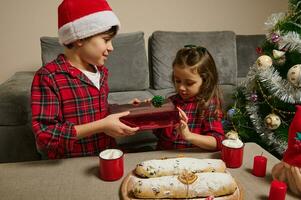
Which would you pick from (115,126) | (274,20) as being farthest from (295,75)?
(115,126)

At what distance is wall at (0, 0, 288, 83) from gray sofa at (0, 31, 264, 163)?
24cm

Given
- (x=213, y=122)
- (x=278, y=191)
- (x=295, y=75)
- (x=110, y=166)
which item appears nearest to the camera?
(x=278, y=191)

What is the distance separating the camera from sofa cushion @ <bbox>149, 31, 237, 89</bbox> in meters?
2.66

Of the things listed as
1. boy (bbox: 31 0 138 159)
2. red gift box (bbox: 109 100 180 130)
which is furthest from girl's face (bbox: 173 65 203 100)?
boy (bbox: 31 0 138 159)

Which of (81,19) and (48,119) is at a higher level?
(81,19)

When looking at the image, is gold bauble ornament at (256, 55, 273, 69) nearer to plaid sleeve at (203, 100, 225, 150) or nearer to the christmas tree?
the christmas tree

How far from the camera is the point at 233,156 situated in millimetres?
1051

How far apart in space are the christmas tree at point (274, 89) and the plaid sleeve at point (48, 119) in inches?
45.9

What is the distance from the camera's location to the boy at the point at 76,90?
1058 millimetres

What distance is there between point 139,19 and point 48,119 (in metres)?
2.01

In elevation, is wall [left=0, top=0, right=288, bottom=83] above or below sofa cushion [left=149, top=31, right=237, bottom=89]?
above

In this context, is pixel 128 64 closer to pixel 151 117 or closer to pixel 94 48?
pixel 94 48

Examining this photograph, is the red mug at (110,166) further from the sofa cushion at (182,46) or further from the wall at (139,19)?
the wall at (139,19)

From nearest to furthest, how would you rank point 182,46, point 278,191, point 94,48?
point 278,191
point 94,48
point 182,46
